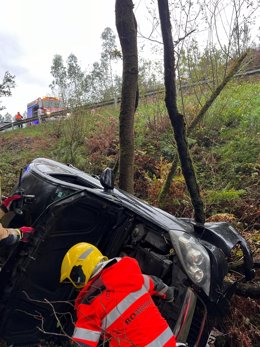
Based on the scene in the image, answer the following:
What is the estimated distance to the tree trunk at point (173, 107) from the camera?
3754mm

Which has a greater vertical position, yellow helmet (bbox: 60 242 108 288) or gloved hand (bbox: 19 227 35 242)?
gloved hand (bbox: 19 227 35 242)

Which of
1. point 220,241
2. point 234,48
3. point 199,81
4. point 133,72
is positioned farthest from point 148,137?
point 220,241

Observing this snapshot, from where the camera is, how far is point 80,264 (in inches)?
87.9

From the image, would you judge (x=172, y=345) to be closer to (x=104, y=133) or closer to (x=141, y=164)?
(x=141, y=164)

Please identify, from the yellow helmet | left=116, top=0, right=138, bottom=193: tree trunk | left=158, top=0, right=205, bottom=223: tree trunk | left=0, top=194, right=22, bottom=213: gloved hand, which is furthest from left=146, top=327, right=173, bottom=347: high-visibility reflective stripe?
left=116, top=0, right=138, bottom=193: tree trunk

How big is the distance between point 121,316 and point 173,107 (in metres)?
2.37

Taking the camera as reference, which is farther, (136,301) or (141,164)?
(141,164)

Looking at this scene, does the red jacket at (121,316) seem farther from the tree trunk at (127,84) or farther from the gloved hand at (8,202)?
the tree trunk at (127,84)

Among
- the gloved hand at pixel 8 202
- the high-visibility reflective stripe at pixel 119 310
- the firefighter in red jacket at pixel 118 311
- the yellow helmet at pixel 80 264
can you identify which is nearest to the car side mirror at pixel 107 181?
the gloved hand at pixel 8 202

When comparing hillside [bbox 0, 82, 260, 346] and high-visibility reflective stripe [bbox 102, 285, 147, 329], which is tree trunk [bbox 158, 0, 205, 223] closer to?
hillside [bbox 0, 82, 260, 346]

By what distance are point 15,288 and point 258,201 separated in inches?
153

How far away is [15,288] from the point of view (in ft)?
8.49

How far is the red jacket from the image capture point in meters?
2.07

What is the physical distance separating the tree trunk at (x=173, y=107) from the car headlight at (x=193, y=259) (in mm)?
1110
